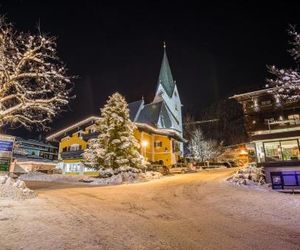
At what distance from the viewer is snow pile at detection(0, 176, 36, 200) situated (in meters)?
11.4

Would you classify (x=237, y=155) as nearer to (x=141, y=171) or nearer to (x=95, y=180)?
(x=141, y=171)

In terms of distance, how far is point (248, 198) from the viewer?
42.2 feet

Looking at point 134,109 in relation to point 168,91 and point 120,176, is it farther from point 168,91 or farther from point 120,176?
point 120,176

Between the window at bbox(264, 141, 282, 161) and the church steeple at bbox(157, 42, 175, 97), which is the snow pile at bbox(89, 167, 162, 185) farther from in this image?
the church steeple at bbox(157, 42, 175, 97)

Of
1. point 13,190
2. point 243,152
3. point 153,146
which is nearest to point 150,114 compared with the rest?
point 153,146

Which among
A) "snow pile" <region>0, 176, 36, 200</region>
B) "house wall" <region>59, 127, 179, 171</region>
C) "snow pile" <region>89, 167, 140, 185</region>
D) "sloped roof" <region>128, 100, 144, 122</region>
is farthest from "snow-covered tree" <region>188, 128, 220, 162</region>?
"snow pile" <region>0, 176, 36, 200</region>

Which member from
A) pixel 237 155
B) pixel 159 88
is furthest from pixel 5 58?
pixel 159 88

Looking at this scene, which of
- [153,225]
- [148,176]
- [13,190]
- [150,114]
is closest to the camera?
[153,225]

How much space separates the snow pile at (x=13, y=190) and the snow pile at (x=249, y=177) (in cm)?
1401

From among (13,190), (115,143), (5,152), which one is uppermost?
(115,143)

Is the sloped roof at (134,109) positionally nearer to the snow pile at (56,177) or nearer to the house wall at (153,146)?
the house wall at (153,146)

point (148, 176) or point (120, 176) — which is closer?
point (120, 176)

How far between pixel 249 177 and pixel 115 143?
13266mm

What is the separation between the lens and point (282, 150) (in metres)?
23.5
